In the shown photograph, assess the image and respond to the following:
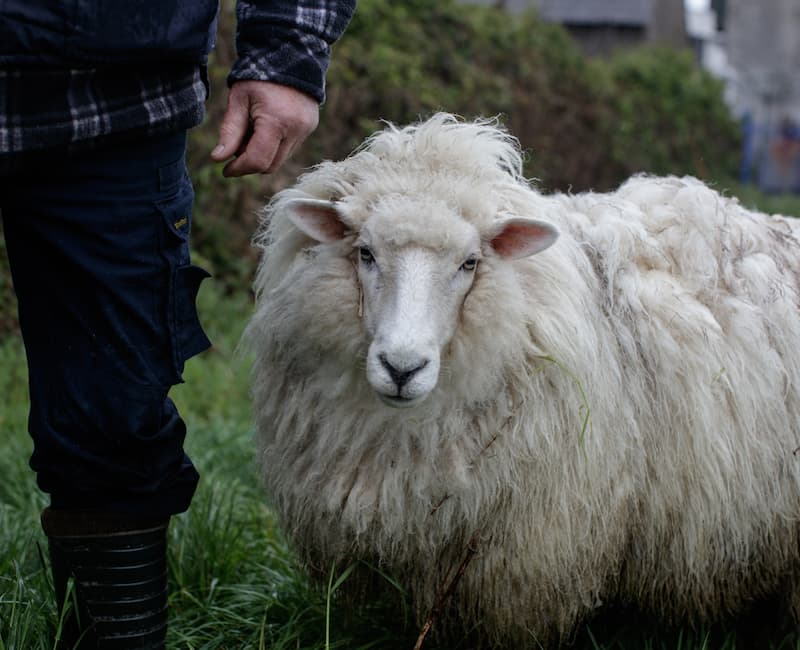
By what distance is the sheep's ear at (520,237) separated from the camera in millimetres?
2303

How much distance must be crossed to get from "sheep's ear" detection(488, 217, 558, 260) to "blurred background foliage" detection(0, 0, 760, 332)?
97 centimetres

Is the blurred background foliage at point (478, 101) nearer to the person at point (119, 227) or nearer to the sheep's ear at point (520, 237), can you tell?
the sheep's ear at point (520, 237)

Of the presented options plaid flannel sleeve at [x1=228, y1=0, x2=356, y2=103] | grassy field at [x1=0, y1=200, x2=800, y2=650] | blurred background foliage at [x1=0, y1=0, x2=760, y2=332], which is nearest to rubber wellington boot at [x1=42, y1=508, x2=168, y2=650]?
grassy field at [x1=0, y1=200, x2=800, y2=650]

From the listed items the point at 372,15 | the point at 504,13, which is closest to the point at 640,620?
the point at 372,15

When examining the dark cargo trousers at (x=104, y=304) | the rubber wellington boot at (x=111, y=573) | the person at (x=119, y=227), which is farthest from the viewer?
the rubber wellington boot at (x=111, y=573)

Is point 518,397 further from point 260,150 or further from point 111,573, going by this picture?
point 111,573

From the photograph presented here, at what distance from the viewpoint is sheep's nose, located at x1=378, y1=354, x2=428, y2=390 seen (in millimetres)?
2074

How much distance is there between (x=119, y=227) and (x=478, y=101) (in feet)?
23.8

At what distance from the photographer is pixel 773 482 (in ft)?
8.37

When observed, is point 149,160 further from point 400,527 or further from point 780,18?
point 780,18

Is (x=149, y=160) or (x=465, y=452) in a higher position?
(x=149, y=160)

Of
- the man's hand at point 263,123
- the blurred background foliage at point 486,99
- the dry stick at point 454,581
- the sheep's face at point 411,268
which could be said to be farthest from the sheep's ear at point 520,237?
the dry stick at point 454,581

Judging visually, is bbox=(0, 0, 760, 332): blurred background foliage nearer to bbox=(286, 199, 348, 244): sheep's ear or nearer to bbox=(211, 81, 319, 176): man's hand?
bbox=(286, 199, 348, 244): sheep's ear

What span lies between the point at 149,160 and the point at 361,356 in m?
0.61
